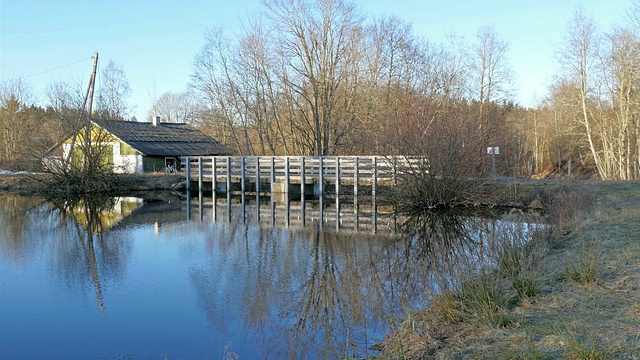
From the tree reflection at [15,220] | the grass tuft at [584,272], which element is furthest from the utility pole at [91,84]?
the grass tuft at [584,272]

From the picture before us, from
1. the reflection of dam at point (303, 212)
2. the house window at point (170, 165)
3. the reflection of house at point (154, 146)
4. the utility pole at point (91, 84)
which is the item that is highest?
the utility pole at point (91, 84)

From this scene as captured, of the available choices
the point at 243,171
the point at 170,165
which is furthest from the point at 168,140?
the point at 243,171

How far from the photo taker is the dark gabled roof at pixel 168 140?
38.3 metres

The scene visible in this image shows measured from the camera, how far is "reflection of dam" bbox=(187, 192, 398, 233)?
53.8 ft

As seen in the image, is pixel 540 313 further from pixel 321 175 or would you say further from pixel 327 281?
pixel 321 175

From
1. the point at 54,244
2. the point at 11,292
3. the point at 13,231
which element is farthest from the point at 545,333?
the point at 13,231

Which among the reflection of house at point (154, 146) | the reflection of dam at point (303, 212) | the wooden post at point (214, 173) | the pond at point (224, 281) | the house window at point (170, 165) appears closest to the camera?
the pond at point (224, 281)

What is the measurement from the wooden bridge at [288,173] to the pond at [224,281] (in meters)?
6.86

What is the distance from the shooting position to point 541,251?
8328mm

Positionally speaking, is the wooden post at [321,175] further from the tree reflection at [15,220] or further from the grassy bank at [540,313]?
the grassy bank at [540,313]

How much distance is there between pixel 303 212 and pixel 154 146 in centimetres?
2280

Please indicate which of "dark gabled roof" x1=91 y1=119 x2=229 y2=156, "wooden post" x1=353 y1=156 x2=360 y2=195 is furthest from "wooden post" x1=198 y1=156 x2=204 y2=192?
"wooden post" x1=353 y1=156 x2=360 y2=195

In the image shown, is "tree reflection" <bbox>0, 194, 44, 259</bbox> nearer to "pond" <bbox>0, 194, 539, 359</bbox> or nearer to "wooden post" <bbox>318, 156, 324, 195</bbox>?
"pond" <bbox>0, 194, 539, 359</bbox>

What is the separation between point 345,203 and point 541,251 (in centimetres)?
1464
